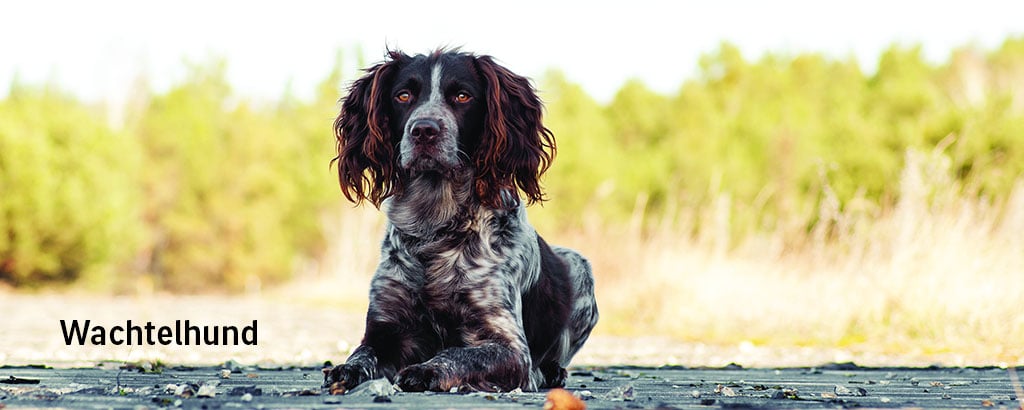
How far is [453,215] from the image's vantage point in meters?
5.03

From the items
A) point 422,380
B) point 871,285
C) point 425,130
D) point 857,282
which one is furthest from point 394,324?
point 857,282

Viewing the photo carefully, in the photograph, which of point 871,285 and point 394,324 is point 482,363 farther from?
point 871,285

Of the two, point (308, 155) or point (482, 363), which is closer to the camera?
point (482, 363)

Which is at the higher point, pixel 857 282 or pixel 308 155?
pixel 308 155

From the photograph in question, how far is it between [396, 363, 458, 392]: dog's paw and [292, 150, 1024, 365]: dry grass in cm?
370

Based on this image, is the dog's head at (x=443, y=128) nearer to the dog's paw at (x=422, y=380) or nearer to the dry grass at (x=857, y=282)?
the dog's paw at (x=422, y=380)

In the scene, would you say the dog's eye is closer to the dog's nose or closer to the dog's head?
the dog's head

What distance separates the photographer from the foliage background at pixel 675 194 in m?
10.2

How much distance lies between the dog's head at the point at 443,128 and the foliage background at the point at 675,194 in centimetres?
44

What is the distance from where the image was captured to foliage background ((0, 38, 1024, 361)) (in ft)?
33.5

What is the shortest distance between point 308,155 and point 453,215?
108 ft

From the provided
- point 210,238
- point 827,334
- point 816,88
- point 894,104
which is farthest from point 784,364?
point 816,88

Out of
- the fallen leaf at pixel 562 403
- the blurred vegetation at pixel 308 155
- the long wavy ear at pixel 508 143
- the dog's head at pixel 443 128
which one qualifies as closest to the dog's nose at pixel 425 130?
the dog's head at pixel 443 128

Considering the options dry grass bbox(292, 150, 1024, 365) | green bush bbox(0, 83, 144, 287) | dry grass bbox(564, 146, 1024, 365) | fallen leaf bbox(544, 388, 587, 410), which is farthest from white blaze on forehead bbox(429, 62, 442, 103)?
green bush bbox(0, 83, 144, 287)
